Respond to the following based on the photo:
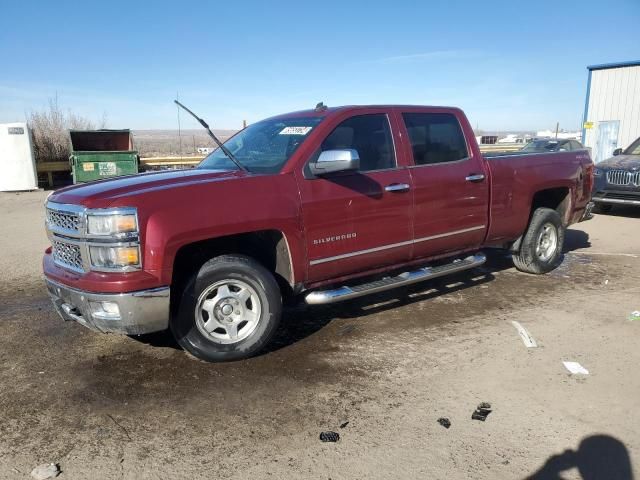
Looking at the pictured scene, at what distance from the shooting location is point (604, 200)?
10.8m

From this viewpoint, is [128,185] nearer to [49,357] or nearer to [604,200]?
[49,357]

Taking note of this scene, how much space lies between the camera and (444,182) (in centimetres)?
500

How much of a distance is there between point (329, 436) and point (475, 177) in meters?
3.33

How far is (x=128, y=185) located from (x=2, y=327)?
7.64 ft

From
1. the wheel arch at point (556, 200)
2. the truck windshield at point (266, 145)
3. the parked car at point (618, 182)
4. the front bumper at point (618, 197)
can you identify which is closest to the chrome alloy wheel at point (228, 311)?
the truck windshield at point (266, 145)

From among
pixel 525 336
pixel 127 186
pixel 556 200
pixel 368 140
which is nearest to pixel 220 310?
pixel 127 186

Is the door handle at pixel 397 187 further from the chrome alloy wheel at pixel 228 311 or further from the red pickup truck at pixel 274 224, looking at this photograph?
the chrome alloy wheel at pixel 228 311

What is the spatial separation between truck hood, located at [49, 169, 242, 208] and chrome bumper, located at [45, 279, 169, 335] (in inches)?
25.3

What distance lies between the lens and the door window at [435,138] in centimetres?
498

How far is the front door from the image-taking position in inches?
164

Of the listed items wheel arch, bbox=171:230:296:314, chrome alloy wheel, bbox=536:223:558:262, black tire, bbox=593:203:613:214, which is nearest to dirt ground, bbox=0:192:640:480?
wheel arch, bbox=171:230:296:314

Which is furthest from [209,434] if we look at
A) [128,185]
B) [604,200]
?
[604,200]

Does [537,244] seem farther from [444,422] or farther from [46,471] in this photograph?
[46,471]

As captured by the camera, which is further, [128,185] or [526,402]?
[128,185]
